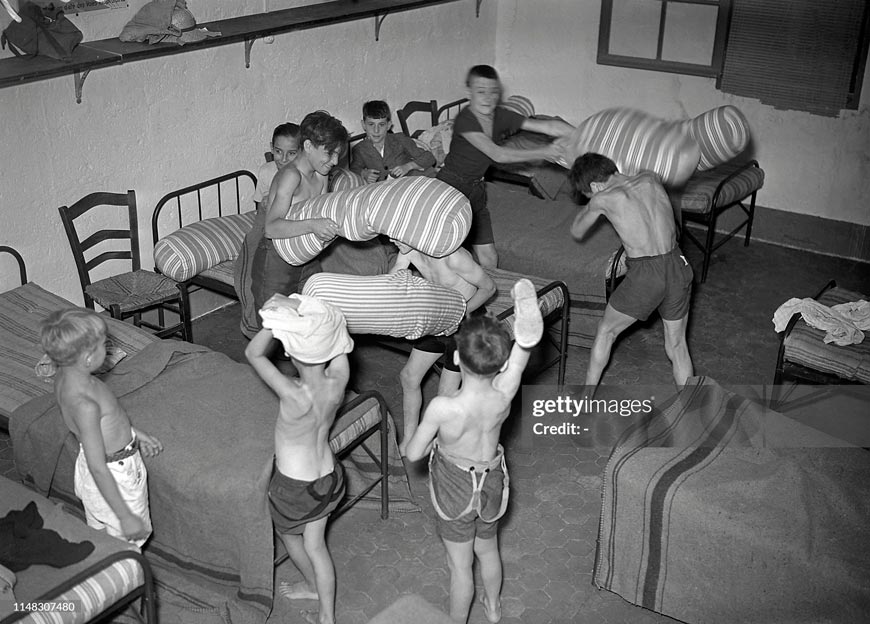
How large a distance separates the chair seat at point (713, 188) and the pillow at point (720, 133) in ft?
3.88

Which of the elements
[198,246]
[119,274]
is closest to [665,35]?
[198,246]

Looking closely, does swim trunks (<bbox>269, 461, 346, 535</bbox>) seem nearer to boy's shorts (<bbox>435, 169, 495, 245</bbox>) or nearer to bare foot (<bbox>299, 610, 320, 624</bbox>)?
bare foot (<bbox>299, 610, 320, 624</bbox>)

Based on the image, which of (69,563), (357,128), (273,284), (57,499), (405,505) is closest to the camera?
(69,563)

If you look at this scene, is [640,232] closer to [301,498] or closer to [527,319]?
[527,319]

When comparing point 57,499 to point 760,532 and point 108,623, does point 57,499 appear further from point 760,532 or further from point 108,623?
point 760,532

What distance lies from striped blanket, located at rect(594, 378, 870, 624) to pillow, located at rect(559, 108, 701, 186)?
5.56 feet

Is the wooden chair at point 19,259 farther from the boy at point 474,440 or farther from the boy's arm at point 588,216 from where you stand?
the boy's arm at point 588,216

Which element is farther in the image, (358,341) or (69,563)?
(358,341)

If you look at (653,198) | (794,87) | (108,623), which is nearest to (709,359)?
(653,198)

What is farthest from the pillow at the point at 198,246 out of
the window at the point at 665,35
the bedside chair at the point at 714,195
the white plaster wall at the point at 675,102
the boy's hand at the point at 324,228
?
the window at the point at 665,35

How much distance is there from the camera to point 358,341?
6.07 metres

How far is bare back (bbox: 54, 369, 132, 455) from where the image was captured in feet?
11.4

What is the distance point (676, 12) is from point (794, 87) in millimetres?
1150

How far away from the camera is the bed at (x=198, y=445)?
154 inches
